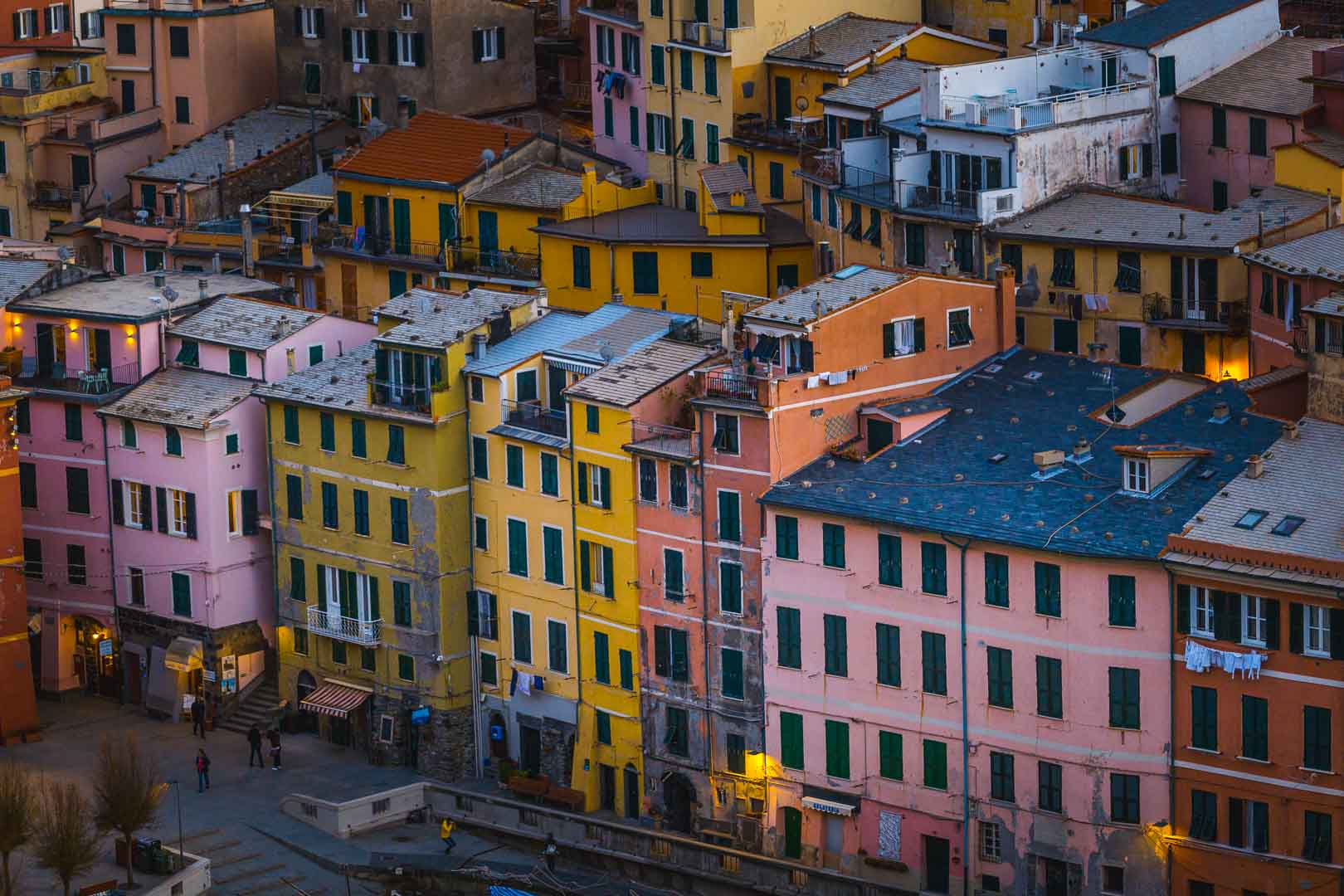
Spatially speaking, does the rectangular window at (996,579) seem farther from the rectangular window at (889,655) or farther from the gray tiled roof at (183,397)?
the gray tiled roof at (183,397)

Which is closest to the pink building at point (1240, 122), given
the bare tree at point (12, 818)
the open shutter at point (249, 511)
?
the open shutter at point (249, 511)

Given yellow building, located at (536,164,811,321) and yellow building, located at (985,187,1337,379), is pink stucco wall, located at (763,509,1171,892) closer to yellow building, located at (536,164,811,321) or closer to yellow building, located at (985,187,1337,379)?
yellow building, located at (985,187,1337,379)

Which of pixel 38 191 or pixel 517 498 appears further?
pixel 38 191

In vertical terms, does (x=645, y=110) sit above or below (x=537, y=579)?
above

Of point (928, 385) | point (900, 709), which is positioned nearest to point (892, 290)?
point (928, 385)

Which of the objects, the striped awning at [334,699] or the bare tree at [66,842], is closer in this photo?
the bare tree at [66,842]

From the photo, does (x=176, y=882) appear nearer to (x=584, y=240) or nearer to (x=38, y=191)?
(x=584, y=240)
